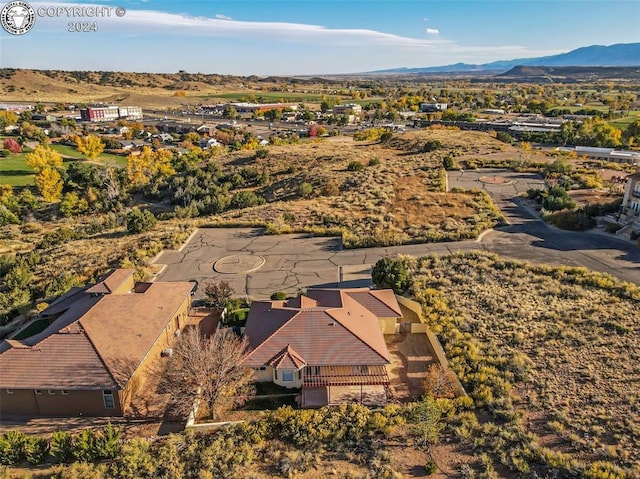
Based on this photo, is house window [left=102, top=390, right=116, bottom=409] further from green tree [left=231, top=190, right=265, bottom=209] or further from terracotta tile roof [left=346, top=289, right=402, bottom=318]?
green tree [left=231, top=190, right=265, bottom=209]

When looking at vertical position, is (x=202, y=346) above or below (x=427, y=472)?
above

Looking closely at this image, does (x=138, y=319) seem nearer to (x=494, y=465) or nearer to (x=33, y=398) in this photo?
(x=33, y=398)

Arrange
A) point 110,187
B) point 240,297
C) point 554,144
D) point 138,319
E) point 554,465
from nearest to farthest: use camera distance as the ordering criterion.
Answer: point 554,465 < point 138,319 < point 240,297 < point 110,187 < point 554,144

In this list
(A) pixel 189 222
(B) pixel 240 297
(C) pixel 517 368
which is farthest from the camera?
(A) pixel 189 222

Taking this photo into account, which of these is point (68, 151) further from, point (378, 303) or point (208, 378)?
point (208, 378)

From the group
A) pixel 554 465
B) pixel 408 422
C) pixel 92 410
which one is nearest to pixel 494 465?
pixel 554 465
